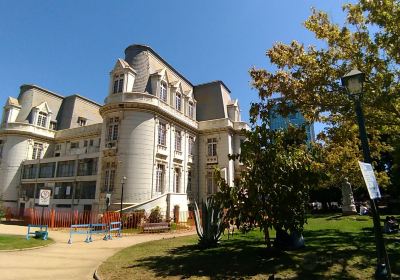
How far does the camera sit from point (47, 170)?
3888cm

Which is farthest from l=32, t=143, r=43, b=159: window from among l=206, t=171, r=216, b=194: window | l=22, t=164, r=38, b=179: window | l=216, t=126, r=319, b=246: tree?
l=216, t=126, r=319, b=246: tree

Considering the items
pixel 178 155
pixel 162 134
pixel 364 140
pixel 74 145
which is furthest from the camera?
pixel 74 145

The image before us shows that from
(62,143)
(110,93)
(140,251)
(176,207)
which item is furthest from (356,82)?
(62,143)

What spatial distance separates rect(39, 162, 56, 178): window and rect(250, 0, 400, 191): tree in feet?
108

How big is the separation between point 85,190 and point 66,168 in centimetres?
541

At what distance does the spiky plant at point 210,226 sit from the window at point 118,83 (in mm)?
21138

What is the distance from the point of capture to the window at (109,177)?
29.0 metres

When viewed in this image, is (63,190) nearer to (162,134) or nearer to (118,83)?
(162,134)

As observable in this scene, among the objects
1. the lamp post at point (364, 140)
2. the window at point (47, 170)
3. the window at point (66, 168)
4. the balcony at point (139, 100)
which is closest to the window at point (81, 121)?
the window at point (47, 170)

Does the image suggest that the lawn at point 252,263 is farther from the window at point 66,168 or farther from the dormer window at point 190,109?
the dormer window at point 190,109

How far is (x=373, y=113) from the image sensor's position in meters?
13.2

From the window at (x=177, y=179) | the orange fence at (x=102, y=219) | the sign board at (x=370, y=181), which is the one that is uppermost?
the window at (x=177, y=179)

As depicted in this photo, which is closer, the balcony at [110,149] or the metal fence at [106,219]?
the metal fence at [106,219]

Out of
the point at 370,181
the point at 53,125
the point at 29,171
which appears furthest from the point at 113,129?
the point at 370,181
